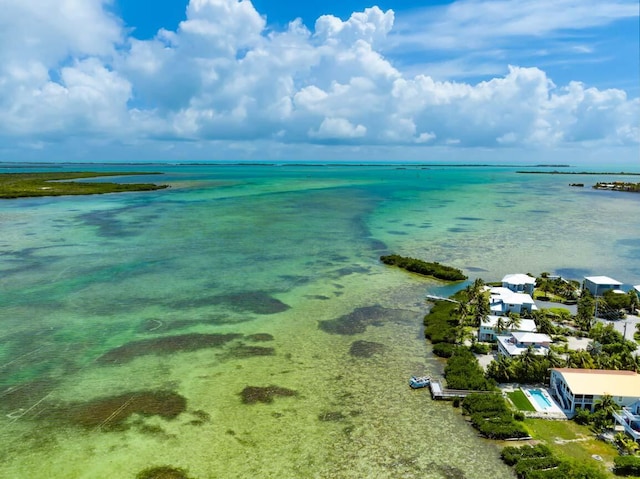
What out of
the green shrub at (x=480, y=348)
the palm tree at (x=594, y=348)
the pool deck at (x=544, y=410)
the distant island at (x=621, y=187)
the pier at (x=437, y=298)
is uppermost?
the distant island at (x=621, y=187)

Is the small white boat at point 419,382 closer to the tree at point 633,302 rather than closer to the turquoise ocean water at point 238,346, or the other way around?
the turquoise ocean water at point 238,346

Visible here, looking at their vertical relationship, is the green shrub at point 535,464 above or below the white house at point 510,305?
below

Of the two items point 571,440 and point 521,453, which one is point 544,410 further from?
point 521,453

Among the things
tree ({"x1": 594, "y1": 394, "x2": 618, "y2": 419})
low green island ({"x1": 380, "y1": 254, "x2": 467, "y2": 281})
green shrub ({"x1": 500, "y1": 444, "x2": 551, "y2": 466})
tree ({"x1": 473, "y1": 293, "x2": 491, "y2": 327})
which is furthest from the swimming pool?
low green island ({"x1": 380, "y1": 254, "x2": 467, "y2": 281})

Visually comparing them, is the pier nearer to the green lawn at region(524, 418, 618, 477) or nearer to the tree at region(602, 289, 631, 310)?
the tree at region(602, 289, 631, 310)

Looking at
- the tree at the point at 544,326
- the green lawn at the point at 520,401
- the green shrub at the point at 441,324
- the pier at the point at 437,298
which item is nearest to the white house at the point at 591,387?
the green lawn at the point at 520,401
